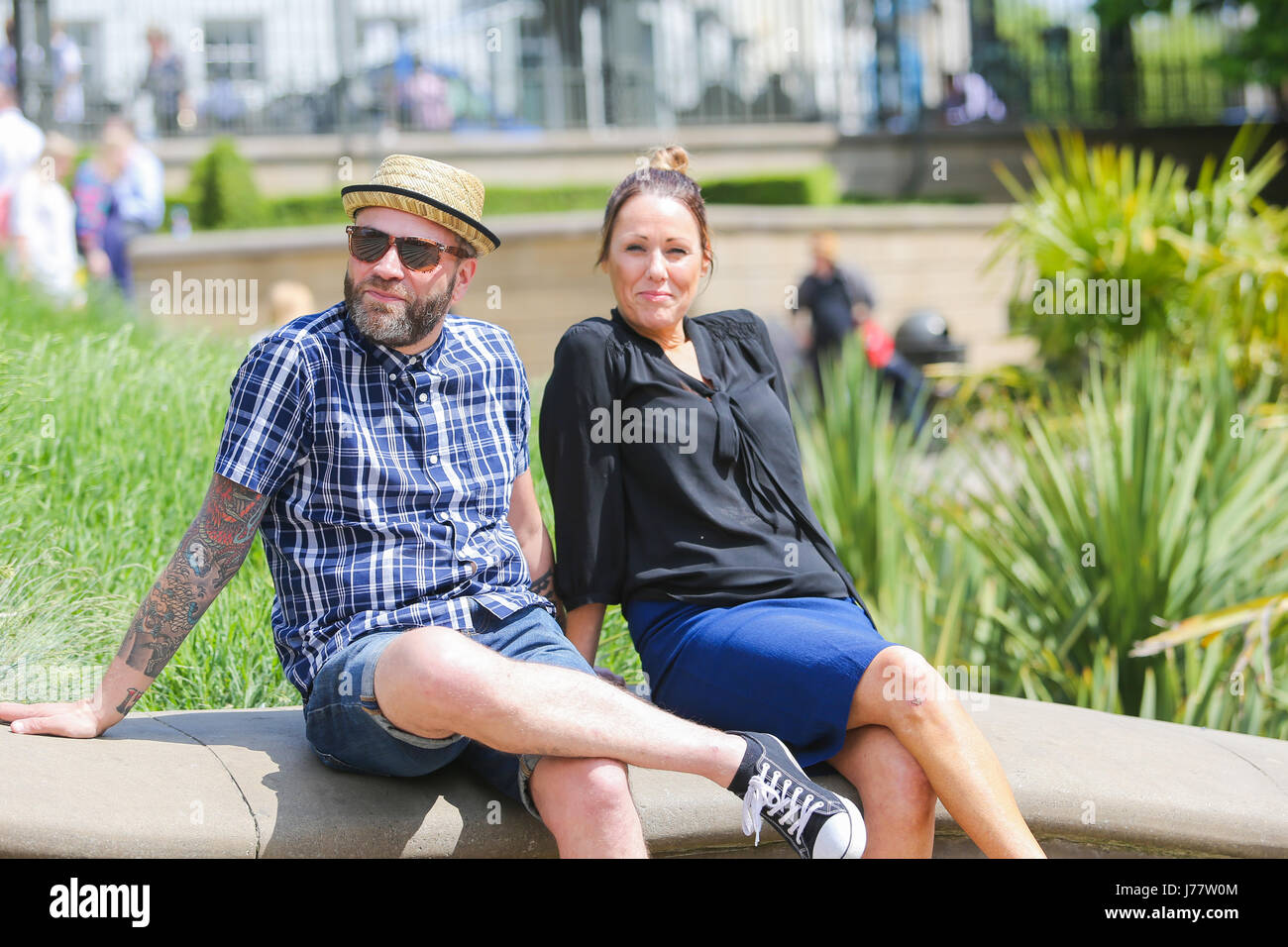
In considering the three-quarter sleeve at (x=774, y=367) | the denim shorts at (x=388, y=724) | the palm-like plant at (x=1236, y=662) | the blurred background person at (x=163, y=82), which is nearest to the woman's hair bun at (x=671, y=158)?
the three-quarter sleeve at (x=774, y=367)

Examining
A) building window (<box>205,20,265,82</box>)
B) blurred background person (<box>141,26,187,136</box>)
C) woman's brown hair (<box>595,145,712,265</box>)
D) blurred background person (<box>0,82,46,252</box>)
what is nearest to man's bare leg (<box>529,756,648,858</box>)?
woman's brown hair (<box>595,145,712,265</box>)

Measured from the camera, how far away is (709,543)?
9.97ft

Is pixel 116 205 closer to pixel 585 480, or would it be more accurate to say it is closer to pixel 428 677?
pixel 585 480

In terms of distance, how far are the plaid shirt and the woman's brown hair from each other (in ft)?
1.98

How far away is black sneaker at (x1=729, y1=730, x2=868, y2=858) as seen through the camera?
8.13 feet

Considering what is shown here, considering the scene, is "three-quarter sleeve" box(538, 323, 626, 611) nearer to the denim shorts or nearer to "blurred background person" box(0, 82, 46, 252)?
→ the denim shorts

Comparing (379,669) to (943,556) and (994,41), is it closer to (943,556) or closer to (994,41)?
(943,556)

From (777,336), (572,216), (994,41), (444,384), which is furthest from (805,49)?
(444,384)

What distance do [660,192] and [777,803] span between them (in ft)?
4.80

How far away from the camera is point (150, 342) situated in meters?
5.44

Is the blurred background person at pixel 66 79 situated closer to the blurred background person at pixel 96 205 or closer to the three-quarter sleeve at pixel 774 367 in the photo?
the blurred background person at pixel 96 205

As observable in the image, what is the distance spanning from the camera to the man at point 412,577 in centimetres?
250

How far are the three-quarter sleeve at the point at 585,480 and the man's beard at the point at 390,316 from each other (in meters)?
0.36

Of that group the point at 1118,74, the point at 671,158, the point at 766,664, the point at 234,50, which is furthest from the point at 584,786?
the point at 1118,74
